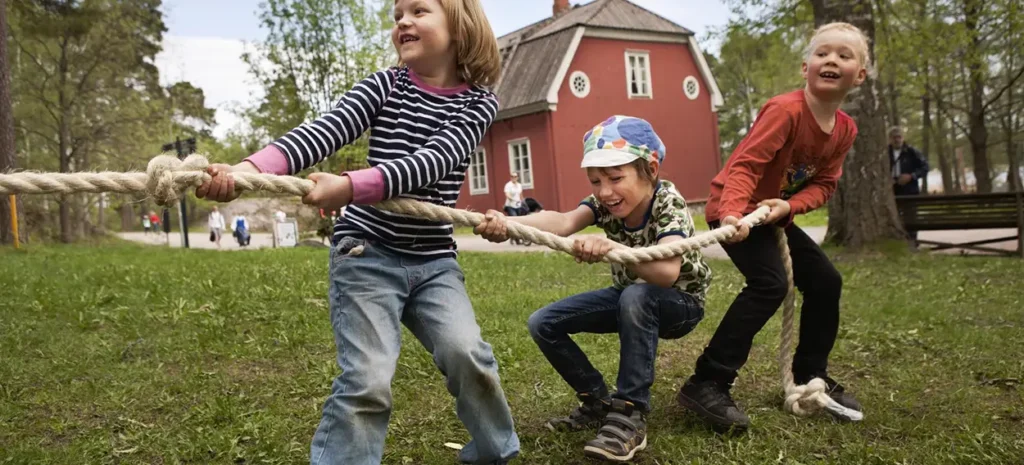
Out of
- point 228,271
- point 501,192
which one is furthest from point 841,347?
point 501,192

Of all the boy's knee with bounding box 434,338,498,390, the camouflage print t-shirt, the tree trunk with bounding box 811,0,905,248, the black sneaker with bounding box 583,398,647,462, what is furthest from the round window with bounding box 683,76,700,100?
the boy's knee with bounding box 434,338,498,390

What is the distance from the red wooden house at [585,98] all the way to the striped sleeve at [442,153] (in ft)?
65.8

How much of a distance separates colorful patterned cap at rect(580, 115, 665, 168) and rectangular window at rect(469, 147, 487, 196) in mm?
22850

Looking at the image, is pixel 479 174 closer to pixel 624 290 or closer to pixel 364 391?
pixel 624 290

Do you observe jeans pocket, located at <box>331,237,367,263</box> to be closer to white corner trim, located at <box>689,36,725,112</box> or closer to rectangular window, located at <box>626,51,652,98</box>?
rectangular window, located at <box>626,51,652,98</box>

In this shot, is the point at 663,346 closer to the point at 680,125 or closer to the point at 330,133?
the point at 330,133

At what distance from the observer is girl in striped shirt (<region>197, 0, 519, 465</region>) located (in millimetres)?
2352

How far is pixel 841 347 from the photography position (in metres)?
4.73

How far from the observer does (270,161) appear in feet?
7.50

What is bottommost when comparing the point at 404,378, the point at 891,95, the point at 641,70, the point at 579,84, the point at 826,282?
the point at 404,378

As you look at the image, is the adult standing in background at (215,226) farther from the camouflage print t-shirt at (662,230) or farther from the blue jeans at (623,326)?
the camouflage print t-shirt at (662,230)

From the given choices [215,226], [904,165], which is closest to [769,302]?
[904,165]

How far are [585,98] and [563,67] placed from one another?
4.51ft

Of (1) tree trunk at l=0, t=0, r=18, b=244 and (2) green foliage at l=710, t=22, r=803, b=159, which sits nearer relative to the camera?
(1) tree trunk at l=0, t=0, r=18, b=244
